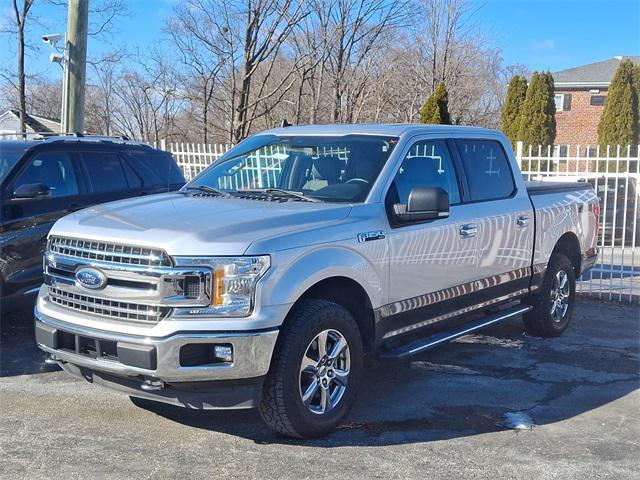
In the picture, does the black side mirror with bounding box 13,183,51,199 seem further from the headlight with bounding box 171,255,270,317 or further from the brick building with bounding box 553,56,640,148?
the brick building with bounding box 553,56,640,148

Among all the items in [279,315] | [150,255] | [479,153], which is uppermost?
[479,153]

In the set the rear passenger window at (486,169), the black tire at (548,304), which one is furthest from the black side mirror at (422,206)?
the black tire at (548,304)

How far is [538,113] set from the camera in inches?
984

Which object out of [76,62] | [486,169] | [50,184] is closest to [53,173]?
[50,184]

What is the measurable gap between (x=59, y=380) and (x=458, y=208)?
349 centimetres

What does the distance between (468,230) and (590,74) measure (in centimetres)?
3893

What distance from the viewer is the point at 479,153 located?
245 inches

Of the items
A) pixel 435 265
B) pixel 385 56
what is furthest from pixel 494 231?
pixel 385 56

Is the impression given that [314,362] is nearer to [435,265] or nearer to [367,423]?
[367,423]

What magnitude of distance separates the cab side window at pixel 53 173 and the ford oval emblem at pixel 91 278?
3.12m

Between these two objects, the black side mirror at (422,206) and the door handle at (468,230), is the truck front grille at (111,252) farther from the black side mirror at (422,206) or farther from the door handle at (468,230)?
the door handle at (468,230)

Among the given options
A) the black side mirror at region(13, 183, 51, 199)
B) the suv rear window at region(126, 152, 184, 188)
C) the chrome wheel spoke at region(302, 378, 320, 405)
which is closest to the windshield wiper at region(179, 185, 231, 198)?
the chrome wheel spoke at region(302, 378, 320, 405)

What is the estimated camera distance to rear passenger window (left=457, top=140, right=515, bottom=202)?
594 centimetres

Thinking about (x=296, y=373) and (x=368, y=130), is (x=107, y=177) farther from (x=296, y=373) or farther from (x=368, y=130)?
(x=296, y=373)
